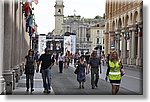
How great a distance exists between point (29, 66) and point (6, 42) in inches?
43.0

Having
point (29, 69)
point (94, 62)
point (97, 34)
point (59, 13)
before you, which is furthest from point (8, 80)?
point (97, 34)

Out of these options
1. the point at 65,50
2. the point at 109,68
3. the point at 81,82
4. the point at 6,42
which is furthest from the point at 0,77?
the point at 65,50

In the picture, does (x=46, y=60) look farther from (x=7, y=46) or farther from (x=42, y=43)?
(x=42, y=43)

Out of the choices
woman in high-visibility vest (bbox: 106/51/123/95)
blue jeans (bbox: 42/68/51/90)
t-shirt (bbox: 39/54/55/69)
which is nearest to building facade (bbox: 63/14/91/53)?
t-shirt (bbox: 39/54/55/69)

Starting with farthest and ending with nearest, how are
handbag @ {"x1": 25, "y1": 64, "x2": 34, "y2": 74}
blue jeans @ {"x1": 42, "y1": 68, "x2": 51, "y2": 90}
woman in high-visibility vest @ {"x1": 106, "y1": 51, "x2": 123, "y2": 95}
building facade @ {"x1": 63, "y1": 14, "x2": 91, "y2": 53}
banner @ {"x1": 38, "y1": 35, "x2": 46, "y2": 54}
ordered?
building facade @ {"x1": 63, "y1": 14, "x2": 91, "y2": 53}, banner @ {"x1": 38, "y1": 35, "x2": 46, "y2": 54}, handbag @ {"x1": 25, "y1": 64, "x2": 34, "y2": 74}, blue jeans @ {"x1": 42, "y1": 68, "x2": 51, "y2": 90}, woman in high-visibility vest @ {"x1": 106, "y1": 51, "x2": 123, "y2": 95}

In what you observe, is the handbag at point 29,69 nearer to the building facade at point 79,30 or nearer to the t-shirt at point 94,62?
the building facade at point 79,30

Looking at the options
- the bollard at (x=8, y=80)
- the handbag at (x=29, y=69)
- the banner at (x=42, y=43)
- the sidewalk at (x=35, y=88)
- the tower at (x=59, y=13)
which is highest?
the tower at (x=59, y=13)

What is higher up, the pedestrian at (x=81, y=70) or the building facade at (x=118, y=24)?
the building facade at (x=118, y=24)

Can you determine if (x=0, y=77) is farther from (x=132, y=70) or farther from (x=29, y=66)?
(x=132, y=70)

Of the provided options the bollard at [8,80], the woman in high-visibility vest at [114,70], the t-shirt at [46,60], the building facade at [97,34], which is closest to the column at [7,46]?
the bollard at [8,80]

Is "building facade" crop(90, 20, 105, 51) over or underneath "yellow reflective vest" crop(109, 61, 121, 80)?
over

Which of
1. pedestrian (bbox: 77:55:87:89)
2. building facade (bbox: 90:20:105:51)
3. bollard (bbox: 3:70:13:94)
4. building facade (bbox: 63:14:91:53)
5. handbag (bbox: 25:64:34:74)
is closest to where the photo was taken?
bollard (bbox: 3:70:13:94)

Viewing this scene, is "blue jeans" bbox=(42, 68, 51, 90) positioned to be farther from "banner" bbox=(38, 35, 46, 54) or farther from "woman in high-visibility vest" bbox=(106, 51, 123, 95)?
"woman in high-visibility vest" bbox=(106, 51, 123, 95)

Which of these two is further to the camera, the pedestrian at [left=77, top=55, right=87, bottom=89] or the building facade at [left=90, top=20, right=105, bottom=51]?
the pedestrian at [left=77, top=55, right=87, bottom=89]
